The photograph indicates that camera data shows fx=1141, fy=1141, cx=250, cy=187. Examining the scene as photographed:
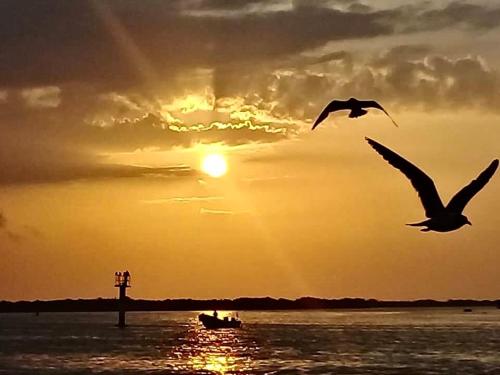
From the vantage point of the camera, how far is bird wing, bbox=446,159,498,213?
842 inches

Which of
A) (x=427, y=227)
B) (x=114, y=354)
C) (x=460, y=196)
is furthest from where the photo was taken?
(x=114, y=354)

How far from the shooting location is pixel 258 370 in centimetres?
8244

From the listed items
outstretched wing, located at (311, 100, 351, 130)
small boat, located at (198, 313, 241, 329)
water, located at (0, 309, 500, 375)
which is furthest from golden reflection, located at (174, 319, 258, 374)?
outstretched wing, located at (311, 100, 351, 130)

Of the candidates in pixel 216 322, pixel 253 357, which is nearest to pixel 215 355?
pixel 253 357

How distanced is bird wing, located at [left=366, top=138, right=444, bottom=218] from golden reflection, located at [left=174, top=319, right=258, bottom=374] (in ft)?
203

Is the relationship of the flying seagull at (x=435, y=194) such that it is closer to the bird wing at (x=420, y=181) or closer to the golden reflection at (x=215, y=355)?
the bird wing at (x=420, y=181)

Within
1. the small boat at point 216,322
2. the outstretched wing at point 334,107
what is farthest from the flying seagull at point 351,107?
the small boat at point 216,322

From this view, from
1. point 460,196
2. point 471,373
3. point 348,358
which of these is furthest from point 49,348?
point 460,196

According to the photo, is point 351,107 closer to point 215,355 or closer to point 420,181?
point 420,181

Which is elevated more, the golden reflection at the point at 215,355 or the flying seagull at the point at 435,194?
the golden reflection at the point at 215,355

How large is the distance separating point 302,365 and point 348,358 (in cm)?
1036

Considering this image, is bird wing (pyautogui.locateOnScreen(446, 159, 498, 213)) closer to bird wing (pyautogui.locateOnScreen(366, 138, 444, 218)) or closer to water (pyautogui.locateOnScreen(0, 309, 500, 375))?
bird wing (pyautogui.locateOnScreen(366, 138, 444, 218))

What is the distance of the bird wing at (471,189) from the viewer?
21375mm

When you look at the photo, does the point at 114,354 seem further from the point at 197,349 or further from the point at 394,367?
the point at 394,367
